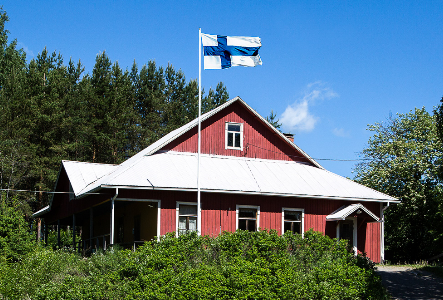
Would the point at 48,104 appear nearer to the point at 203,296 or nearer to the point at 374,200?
the point at 374,200

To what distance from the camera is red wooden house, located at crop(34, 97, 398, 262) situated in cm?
2216

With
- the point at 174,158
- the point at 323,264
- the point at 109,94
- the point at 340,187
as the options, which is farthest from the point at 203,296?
the point at 109,94

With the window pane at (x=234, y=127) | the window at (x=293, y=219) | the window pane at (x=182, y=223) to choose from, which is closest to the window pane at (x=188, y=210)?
the window pane at (x=182, y=223)

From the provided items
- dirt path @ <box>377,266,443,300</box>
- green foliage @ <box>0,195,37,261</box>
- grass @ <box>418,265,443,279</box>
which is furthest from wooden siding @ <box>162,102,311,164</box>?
grass @ <box>418,265,443,279</box>

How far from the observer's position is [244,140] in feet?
87.3

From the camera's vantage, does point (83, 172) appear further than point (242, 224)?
Yes

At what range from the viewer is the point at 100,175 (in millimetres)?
25797

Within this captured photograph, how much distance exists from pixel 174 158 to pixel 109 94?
20.2 meters

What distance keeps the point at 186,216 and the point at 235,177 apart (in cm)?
293

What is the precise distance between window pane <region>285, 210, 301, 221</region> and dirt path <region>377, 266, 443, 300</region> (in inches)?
175

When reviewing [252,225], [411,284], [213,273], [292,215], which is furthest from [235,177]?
[213,273]

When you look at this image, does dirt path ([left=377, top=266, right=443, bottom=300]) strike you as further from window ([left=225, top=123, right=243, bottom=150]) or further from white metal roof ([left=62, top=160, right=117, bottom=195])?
white metal roof ([left=62, top=160, right=117, bottom=195])

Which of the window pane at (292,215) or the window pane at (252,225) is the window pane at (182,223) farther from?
the window pane at (292,215)

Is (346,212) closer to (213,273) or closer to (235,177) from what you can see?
(235,177)
